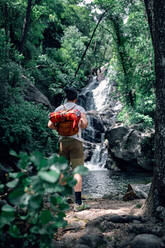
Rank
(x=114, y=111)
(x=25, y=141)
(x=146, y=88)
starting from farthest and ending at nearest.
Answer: (x=114, y=111)
(x=146, y=88)
(x=25, y=141)

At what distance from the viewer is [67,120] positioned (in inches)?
144

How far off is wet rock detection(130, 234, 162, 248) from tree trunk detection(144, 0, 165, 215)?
1.92 feet

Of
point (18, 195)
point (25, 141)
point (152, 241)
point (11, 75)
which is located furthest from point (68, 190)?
point (11, 75)

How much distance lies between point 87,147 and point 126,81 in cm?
567

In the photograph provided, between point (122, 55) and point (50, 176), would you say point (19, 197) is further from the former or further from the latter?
point (122, 55)

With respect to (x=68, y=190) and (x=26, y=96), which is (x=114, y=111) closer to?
(x=26, y=96)

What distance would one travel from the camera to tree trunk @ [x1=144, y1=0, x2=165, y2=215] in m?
2.77

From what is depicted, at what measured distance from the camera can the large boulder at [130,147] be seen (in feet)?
42.4

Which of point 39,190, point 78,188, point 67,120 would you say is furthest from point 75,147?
point 39,190

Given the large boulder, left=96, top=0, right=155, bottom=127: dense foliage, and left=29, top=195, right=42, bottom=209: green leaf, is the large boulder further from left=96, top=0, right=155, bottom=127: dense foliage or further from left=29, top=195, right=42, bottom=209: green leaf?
left=29, top=195, right=42, bottom=209: green leaf

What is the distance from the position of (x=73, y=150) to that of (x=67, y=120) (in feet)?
1.86

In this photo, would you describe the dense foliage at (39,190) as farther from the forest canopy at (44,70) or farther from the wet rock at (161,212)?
the forest canopy at (44,70)

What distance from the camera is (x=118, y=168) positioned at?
1440 centimetres

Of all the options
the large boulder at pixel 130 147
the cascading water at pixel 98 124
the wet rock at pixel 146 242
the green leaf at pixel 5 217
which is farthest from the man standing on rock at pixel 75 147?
the large boulder at pixel 130 147
